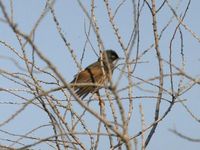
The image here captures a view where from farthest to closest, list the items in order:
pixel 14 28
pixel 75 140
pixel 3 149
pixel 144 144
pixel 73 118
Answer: pixel 73 118 < pixel 75 140 < pixel 144 144 < pixel 3 149 < pixel 14 28

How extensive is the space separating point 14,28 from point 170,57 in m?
2.08

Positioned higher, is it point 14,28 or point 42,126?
point 42,126

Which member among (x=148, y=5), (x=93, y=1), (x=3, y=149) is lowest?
(x=3, y=149)

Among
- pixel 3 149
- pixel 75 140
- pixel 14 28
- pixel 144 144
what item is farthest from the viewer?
pixel 75 140

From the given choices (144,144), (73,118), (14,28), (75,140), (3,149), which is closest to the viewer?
(14,28)

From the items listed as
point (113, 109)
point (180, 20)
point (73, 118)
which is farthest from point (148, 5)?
point (73, 118)

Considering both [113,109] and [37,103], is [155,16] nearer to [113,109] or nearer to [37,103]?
[113,109]

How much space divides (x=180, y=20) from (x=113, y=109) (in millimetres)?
967

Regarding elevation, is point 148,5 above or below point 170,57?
above

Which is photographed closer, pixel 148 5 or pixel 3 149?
pixel 3 149

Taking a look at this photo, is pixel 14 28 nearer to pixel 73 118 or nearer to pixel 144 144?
pixel 144 144

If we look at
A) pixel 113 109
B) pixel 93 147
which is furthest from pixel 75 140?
pixel 113 109

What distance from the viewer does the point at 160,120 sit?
11.8ft

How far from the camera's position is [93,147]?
13.0ft
